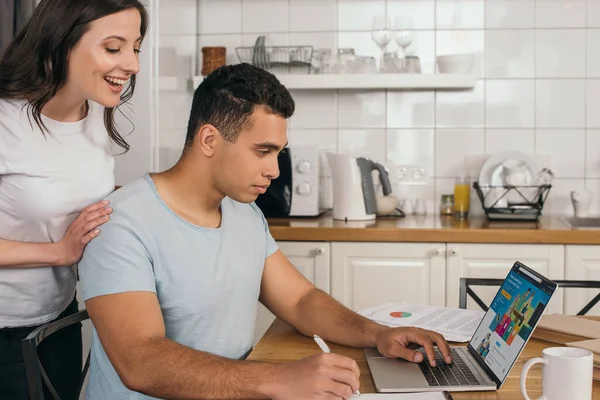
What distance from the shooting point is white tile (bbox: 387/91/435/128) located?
3.51 meters

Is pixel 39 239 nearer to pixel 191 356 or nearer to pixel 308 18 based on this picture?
pixel 191 356

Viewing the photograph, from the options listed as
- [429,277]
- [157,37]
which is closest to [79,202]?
Answer: [157,37]

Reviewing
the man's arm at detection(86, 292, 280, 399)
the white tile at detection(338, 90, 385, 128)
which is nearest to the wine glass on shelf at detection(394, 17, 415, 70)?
the white tile at detection(338, 90, 385, 128)

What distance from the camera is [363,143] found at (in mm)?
3551

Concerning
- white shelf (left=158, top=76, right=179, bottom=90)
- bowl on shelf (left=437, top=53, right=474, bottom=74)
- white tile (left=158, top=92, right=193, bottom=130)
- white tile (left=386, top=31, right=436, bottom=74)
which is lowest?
white tile (left=158, top=92, right=193, bottom=130)

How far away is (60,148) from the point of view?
5.78 ft

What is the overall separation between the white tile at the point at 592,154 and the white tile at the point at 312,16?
1.24 m

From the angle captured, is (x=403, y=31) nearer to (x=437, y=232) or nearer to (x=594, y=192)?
(x=437, y=232)

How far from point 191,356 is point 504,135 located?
2.49 metres

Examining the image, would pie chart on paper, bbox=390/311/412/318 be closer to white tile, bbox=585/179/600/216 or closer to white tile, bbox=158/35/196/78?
white tile, bbox=158/35/196/78

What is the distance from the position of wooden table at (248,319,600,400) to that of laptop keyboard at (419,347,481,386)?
0.04 metres

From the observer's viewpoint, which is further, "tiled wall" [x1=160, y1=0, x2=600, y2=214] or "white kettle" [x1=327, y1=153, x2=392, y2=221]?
"tiled wall" [x1=160, y1=0, x2=600, y2=214]

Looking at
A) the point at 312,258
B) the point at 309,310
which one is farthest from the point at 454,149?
the point at 309,310

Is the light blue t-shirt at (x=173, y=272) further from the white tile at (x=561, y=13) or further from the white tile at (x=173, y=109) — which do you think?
the white tile at (x=561, y=13)
